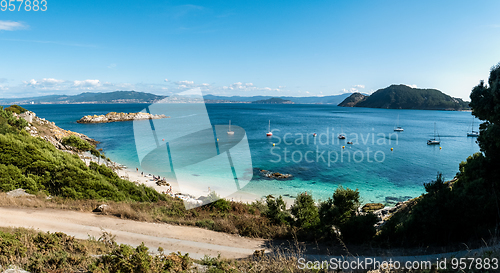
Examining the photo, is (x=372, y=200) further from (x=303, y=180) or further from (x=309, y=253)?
(x=309, y=253)

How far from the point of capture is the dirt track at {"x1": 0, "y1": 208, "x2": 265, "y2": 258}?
7.07 meters

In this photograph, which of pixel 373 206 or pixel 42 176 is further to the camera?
pixel 373 206

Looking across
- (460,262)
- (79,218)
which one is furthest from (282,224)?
(79,218)

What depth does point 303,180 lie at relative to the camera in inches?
1147

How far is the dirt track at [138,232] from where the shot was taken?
707cm

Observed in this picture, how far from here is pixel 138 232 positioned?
25.7 feet

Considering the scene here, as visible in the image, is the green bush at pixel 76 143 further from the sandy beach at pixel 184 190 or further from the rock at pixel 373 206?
the rock at pixel 373 206

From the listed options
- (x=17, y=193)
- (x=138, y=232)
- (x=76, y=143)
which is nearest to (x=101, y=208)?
(x=138, y=232)

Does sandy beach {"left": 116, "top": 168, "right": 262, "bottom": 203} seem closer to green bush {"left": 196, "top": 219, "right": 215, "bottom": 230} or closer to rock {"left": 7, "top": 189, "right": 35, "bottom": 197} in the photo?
rock {"left": 7, "top": 189, "right": 35, "bottom": 197}

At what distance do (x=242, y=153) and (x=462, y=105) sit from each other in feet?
751

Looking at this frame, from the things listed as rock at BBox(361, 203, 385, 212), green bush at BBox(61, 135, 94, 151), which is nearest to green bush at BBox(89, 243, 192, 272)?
rock at BBox(361, 203, 385, 212)

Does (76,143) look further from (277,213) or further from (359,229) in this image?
(359,229)

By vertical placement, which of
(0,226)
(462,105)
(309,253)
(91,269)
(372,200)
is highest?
(462,105)

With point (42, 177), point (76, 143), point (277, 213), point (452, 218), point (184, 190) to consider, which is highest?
point (452, 218)
